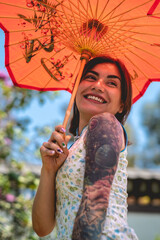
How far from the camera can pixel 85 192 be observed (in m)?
1.03

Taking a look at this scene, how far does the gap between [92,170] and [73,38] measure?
104 centimetres

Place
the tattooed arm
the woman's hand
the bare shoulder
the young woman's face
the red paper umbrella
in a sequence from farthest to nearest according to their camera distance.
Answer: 1. the red paper umbrella
2. the young woman's face
3. the woman's hand
4. the bare shoulder
5. the tattooed arm

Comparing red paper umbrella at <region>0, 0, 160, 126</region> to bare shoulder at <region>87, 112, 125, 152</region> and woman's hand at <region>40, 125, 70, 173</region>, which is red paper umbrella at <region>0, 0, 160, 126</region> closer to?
woman's hand at <region>40, 125, 70, 173</region>

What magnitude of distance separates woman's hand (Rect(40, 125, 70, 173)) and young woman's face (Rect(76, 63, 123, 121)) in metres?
0.22

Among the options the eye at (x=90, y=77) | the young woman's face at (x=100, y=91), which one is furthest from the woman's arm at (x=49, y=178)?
the eye at (x=90, y=77)

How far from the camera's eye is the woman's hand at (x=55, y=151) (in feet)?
4.37

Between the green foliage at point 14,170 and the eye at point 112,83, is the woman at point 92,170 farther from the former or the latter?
the green foliage at point 14,170

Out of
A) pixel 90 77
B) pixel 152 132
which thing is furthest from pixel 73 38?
pixel 152 132

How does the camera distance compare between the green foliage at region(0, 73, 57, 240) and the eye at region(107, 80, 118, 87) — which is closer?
the eye at region(107, 80, 118, 87)

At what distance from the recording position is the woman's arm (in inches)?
52.7

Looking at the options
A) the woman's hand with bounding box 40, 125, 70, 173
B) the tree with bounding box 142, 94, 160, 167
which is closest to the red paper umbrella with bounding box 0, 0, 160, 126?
the woman's hand with bounding box 40, 125, 70, 173

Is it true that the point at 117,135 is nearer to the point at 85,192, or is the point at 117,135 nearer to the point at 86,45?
the point at 85,192

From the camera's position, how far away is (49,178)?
1.40 m

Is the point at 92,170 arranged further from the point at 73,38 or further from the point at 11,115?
the point at 11,115
